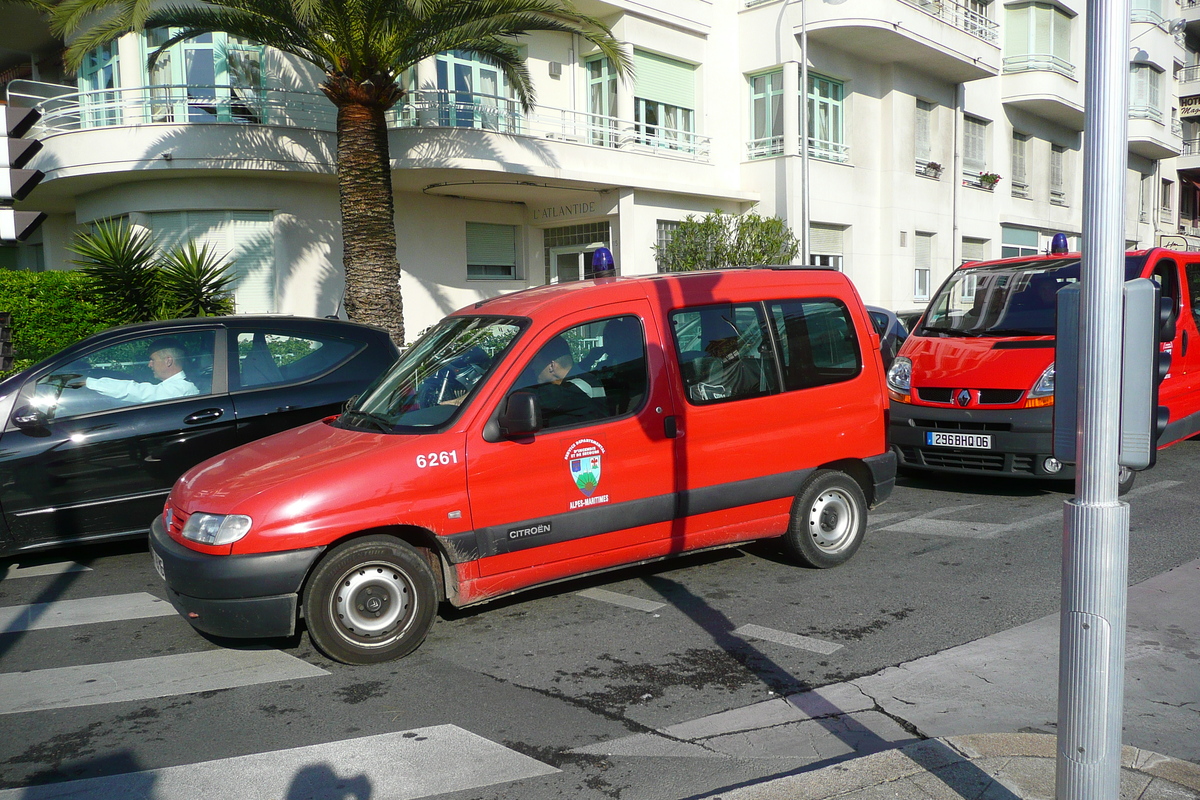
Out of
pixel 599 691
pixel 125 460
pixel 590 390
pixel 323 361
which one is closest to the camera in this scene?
pixel 599 691

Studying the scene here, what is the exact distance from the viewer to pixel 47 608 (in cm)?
580

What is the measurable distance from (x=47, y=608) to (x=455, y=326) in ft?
9.77

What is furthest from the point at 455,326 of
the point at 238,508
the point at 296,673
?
the point at 296,673

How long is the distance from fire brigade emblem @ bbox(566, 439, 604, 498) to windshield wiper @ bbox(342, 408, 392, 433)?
0.98 m

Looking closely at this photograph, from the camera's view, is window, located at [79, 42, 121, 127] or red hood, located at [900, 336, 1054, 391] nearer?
red hood, located at [900, 336, 1054, 391]

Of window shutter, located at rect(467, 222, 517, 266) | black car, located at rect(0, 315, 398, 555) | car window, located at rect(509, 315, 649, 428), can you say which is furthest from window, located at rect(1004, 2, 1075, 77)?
car window, located at rect(509, 315, 649, 428)

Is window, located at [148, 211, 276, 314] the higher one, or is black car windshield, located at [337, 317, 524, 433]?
window, located at [148, 211, 276, 314]

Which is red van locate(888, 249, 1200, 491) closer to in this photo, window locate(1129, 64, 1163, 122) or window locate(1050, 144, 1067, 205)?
window locate(1050, 144, 1067, 205)

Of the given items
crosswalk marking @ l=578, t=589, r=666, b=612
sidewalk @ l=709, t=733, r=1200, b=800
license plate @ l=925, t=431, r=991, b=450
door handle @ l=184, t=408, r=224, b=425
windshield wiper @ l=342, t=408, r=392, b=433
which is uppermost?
windshield wiper @ l=342, t=408, r=392, b=433

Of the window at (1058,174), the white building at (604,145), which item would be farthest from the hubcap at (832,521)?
the window at (1058,174)

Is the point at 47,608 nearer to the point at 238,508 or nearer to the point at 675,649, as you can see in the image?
the point at 238,508

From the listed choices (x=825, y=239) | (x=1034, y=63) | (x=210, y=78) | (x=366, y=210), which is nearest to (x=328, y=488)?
(x=366, y=210)

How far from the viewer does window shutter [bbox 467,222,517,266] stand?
65.6 feet

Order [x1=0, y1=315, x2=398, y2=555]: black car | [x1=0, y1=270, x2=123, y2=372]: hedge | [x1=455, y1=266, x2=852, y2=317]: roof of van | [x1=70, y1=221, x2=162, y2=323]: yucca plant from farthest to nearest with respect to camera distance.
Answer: [x1=0, y1=270, x2=123, y2=372]: hedge → [x1=70, y1=221, x2=162, y2=323]: yucca plant → [x1=0, y1=315, x2=398, y2=555]: black car → [x1=455, y1=266, x2=852, y2=317]: roof of van
